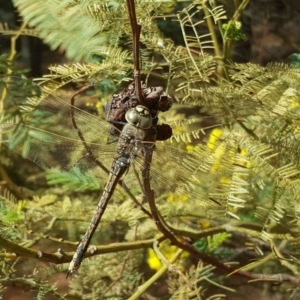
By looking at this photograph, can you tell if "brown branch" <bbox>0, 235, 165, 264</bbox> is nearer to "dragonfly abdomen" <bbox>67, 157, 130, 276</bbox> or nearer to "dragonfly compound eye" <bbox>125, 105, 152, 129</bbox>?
"dragonfly abdomen" <bbox>67, 157, 130, 276</bbox>

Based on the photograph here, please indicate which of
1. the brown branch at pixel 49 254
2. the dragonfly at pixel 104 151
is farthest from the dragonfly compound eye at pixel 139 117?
the brown branch at pixel 49 254

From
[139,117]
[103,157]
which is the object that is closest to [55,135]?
[103,157]

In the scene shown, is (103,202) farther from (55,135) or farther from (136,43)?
(136,43)

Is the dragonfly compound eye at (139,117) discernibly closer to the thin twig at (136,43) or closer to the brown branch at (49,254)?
the thin twig at (136,43)

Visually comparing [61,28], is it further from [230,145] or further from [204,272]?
[204,272]

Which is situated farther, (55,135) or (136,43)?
(55,135)

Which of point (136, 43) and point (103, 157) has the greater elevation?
point (136, 43)

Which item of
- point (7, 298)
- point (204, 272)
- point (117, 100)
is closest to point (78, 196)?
point (7, 298)

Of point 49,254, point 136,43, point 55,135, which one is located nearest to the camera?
point 136,43
